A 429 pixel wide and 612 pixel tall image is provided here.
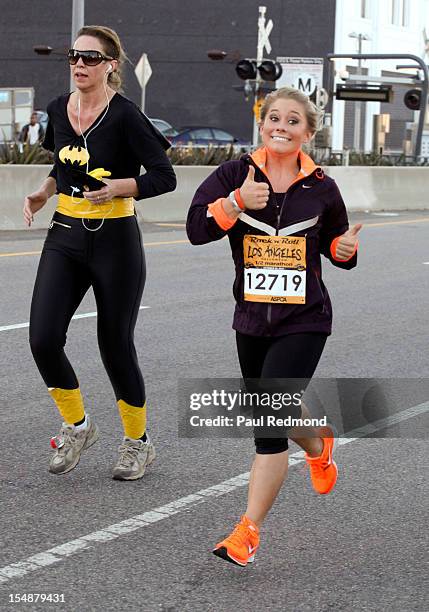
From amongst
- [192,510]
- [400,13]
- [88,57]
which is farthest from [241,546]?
[400,13]

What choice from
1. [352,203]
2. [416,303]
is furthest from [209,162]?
[416,303]

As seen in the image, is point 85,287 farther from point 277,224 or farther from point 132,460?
point 277,224

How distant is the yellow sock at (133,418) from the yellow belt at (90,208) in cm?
83

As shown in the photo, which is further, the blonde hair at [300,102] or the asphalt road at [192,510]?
the blonde hair at [300,102]

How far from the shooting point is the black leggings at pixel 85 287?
5.38m

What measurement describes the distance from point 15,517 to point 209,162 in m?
18.7

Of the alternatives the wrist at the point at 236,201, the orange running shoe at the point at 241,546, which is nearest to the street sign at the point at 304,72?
the wrist at the point at 236,201

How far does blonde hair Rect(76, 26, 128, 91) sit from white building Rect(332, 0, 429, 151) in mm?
44176

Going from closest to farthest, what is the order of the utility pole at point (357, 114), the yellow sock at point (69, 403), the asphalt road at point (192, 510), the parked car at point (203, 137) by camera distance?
1. the asphalt road at point (192, 510)
2. the yellow sock at point (69, 403)
3. the parked car at point (203, 137)
4. the utility pole at point (357, 114)

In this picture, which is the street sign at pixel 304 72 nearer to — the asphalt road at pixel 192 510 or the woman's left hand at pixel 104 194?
the asphalt road at pixel 192 510

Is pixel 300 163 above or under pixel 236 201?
above

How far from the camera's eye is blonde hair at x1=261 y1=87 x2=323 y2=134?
459 centimetres

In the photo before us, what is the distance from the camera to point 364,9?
5244 centimetres

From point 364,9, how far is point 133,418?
48.9 metres
